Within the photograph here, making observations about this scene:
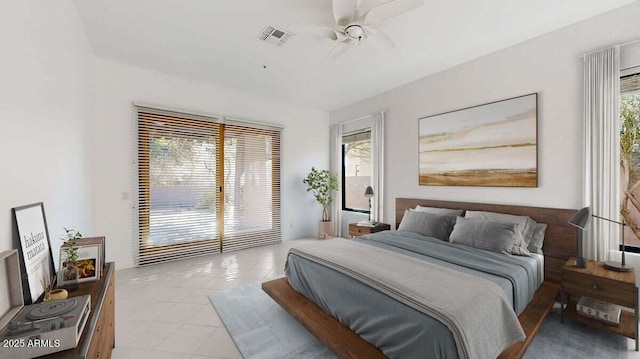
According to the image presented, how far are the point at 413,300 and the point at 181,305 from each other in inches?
93.7

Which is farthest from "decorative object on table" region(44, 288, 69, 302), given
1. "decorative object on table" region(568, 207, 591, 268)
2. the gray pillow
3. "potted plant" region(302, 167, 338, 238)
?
"potted plant" region(302, 167, 338, 238)

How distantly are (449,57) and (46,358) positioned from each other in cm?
417

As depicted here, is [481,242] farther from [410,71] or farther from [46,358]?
[46,358]

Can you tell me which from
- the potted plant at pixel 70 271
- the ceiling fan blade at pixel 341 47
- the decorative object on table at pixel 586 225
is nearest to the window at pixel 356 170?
the ceiling fan blade at pixel 341 47

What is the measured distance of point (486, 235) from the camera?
2.60 meters

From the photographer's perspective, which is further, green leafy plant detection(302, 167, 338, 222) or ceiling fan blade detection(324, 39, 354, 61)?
green leafy plant detection(302, 167, 338, 222)

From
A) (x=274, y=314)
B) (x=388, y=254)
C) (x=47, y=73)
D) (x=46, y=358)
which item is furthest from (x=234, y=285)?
(x=47, y=73)

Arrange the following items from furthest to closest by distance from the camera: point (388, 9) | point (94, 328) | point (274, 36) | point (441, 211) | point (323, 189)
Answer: point (323, 189) < point (441, 211) < point (274, 36) < point (388, 9) < point (94, 328)

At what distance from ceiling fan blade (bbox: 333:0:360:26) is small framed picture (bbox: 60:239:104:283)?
2499 millimetres

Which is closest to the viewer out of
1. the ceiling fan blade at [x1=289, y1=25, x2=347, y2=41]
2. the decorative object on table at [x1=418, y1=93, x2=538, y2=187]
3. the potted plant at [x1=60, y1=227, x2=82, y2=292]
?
the potted plant at [x1=60, y1=227, x2=82, y2=292]

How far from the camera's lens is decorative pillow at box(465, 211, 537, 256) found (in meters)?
2.50

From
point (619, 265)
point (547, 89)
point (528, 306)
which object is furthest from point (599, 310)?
point (547, 89)

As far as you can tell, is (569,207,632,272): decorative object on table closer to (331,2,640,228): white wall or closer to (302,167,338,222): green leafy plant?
(331,2,640,228): white wall

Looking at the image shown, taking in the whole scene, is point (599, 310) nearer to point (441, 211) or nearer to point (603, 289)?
point (603, 289)
